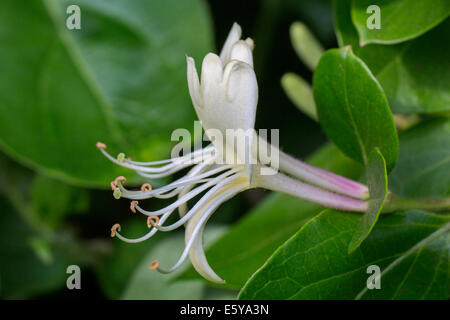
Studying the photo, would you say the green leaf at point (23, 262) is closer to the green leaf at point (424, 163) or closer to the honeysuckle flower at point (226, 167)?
the honeysuckle flower at point (226, 167)

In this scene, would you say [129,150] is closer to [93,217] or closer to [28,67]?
[28,67]

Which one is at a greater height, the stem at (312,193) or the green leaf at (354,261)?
the stem at (312,193)

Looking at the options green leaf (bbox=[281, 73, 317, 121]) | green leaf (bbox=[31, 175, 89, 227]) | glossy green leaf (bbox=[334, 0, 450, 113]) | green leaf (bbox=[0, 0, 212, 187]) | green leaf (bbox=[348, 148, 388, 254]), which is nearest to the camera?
green leaf (bbox=[348, 148, 388, 254])

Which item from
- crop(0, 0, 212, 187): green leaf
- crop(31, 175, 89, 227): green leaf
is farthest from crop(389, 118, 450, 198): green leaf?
crop(31, 175, 89, 227): green leaf

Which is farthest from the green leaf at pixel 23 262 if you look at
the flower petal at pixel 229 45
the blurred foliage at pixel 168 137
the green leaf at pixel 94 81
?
the flower petal at pixel 229 45

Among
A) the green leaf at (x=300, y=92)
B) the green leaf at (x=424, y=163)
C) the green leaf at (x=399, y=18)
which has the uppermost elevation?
the green leaf at (x=300, y=92)

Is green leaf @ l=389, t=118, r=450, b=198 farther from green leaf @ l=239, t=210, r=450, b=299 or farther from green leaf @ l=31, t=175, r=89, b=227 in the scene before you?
green leaf @ l=31, t=175, r=89, b=227
